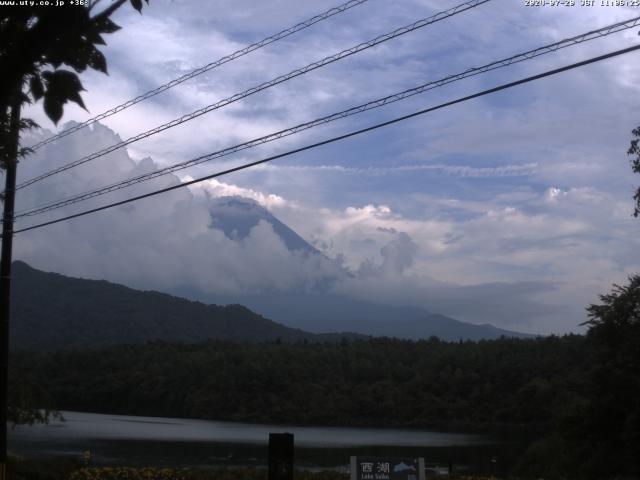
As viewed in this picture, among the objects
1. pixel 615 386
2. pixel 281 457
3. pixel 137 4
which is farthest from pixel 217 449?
pixel 137 4

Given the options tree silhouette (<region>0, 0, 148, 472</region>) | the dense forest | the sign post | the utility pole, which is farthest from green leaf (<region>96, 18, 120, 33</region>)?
the dense forest

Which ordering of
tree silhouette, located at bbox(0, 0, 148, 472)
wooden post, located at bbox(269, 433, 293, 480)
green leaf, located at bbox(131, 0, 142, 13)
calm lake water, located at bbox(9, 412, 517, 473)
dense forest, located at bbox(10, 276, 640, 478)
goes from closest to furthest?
1. tree silhouette, located at bbox(0, 0, 148, 472)
2. green leaf, located at bbox(131, 0, 142, 13)
3. wooden post, located at bbox(269, 433, 293, 480)
4. calm lake water, located at bbox(9, 412, 517, 473)
5. dense forest, located at bbox(10, 276, 640, 478)

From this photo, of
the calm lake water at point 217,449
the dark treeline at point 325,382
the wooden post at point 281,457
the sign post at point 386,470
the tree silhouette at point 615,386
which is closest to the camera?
the wooden post at point 281,457

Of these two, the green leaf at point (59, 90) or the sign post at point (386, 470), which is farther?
the sign post at point (386, 470)

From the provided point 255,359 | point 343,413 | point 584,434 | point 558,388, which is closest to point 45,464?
point 584,434

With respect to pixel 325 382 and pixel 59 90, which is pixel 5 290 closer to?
pixel 59 90

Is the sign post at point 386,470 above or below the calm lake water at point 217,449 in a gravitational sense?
above

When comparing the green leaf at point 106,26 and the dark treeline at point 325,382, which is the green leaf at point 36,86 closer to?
the green leaf at point 106,26

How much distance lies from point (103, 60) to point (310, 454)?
1508 inches

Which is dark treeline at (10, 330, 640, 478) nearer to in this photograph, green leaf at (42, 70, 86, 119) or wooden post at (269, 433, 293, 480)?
wooden post at (269, 433, 293, 480)

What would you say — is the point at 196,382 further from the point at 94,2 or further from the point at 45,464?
the point at 94,2

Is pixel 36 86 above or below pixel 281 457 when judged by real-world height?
above

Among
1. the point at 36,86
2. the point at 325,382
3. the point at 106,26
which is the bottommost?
the point at 325,382

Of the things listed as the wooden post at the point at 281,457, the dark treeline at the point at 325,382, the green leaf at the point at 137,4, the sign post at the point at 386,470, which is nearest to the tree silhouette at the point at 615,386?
the sign post at the point at 386,470
